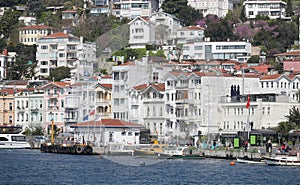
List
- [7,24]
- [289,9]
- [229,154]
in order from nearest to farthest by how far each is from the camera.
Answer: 1. [229,154]
2. [289,9]
3. [7,24]

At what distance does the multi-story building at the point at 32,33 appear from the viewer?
154125mm

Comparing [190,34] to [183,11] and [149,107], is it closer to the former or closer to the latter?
[183,11]

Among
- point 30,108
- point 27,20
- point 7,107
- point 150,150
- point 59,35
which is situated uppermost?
point 27,20

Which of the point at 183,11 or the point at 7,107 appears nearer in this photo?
the point at 7,107

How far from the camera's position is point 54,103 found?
118 m

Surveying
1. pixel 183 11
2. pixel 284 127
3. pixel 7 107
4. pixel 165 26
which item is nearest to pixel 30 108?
pixel 7 107

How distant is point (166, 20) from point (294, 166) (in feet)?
240

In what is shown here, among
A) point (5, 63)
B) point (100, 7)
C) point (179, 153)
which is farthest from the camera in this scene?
point (100, 7)

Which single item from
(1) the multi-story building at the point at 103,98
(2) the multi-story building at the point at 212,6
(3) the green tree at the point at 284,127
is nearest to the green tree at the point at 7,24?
(2) the multi-story building at the point at 212,6

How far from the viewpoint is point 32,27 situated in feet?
509

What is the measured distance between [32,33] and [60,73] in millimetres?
20397

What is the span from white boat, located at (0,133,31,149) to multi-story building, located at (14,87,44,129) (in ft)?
32.5

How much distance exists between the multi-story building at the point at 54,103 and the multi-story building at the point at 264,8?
39.9 meters

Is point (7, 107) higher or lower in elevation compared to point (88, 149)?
higher
